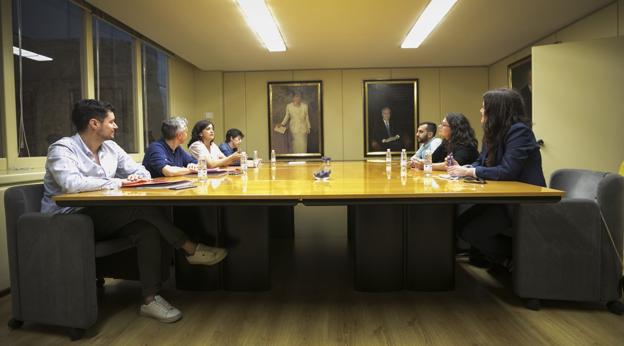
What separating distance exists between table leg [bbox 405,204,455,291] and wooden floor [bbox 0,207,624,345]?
80 mm

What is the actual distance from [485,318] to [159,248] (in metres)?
1.78

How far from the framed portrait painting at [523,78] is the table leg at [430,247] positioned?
4140 mm

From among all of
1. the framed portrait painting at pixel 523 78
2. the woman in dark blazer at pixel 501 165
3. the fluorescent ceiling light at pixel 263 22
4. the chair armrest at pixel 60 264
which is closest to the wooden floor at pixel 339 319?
the chair armrest at pixel 60 264

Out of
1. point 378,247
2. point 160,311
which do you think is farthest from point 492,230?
point 160,311

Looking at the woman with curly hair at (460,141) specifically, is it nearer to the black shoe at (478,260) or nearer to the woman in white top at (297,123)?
the black shoe at (478,260)

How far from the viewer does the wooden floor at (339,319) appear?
1.77 m

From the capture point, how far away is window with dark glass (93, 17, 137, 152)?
176 inches

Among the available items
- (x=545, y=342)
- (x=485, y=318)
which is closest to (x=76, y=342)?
A: (x=485, y=318)

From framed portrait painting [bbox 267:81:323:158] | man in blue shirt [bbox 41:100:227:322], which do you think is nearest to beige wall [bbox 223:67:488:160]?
framed portrait painting [bbox 267:81:323:158]

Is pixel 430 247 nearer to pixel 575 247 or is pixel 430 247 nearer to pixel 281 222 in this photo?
pixel 575 247

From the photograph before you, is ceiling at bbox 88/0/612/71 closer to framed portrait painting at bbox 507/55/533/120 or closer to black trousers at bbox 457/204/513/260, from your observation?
framed portrait painting at bbox 507/55/533/120

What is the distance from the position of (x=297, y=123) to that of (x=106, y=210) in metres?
5.43

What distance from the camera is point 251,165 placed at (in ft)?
13.9

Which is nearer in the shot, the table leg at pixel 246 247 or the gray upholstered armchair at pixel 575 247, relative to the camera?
the gray upholstered armchair at pixel 575 247
